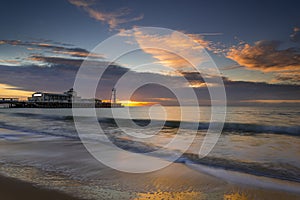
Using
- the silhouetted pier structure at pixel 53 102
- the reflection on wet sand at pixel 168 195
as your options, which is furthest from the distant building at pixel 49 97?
the reflection on wet sand at pixel 168 195

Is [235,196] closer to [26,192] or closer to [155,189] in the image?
[155,189]

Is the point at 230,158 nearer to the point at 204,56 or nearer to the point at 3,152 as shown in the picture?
the point at 3,152

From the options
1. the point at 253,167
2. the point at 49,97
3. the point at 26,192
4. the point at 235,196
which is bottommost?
the point at 253,167

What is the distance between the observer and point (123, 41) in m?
14.8

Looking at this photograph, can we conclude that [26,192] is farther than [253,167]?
No

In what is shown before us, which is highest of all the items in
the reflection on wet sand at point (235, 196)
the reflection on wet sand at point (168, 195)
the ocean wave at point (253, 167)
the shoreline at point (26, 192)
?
the shoreline at point (26, 192)

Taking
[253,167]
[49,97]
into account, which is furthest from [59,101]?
[253,167]

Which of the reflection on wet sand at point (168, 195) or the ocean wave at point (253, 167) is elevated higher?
the reflection on wet sand at point (168, 195)

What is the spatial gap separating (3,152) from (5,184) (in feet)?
14.0

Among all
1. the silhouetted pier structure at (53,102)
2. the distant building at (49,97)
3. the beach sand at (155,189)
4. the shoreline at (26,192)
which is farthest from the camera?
the distant building at (49,97)

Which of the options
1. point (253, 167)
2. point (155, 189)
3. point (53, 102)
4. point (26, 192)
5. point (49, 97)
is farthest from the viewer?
point (49, 97)

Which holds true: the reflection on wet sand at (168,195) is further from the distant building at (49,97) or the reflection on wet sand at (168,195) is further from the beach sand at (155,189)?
the distant building at (49,97)

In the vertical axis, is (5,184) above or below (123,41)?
below

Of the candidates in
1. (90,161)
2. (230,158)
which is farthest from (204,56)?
(90,161)
